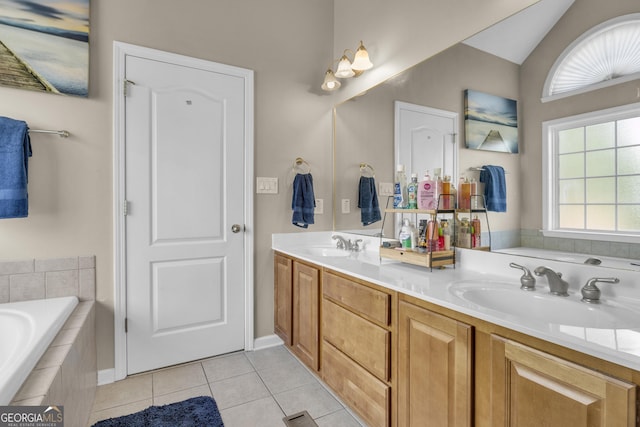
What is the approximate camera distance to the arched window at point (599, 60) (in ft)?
3.58

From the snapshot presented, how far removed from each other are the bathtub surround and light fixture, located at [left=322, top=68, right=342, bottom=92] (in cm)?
202

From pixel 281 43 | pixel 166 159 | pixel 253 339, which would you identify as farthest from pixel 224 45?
pixel 253 339

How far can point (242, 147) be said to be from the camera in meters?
2.43

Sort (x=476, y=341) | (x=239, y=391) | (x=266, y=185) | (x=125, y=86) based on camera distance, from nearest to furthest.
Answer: (x=476, y=341), (x=239, y=391), (x=125, y=86), (x=266, y=185)

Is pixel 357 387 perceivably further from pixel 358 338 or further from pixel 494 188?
pixel 494 188

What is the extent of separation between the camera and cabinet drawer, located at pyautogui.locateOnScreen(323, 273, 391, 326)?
141 cm

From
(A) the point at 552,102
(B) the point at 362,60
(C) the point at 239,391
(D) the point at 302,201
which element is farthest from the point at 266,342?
(A) the point at 552,102

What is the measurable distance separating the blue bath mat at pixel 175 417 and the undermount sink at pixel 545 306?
54.6 inches

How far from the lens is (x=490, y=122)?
153 centimetres

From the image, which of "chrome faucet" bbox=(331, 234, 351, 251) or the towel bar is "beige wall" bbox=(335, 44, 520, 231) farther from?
the towel bar

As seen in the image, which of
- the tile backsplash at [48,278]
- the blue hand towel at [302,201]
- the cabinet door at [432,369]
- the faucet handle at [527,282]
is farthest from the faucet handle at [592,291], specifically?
the tile backsplash at [48,278]

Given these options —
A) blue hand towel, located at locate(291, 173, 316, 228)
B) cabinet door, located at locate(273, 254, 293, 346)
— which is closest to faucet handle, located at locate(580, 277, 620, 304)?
cabinet door, located at locate(273, 254, 293, 346)

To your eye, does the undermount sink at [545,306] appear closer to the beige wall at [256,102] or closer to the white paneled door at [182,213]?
the beige wall at [256,102]

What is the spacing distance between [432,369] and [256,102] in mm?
2124
